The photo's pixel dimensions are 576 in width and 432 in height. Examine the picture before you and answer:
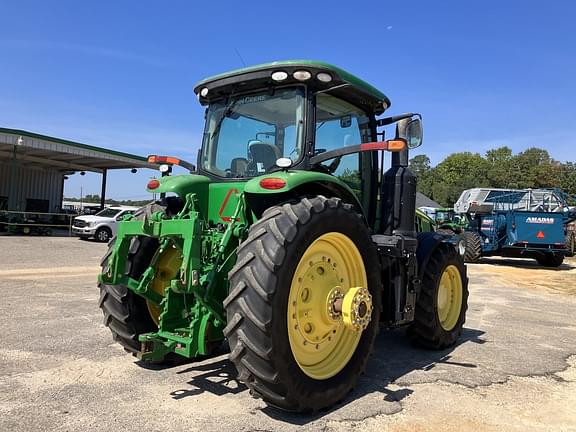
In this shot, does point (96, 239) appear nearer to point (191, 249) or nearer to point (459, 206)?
point (459, 206)

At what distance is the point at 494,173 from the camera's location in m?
71.4

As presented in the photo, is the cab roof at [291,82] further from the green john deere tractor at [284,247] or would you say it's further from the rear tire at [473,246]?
the rear tire at [473,246]

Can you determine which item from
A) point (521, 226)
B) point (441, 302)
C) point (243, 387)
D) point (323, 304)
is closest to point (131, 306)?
point (243, 387)

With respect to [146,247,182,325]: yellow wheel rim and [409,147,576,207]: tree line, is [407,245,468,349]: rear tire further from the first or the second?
[409,147,576,207]: tree line

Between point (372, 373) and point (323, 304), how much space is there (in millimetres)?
1144

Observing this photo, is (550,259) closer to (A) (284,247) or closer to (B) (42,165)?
(A) (284,247)

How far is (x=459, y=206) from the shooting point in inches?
898

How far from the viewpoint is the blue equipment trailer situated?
17.3m

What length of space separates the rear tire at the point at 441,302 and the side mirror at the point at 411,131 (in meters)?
1.32

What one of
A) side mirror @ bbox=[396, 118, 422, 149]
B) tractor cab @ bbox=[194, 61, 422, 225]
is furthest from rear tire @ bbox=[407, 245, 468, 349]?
side mirror @ bbox=[396, 118, 422, 149]

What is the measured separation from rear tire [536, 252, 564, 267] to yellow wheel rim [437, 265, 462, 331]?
48.5 ft

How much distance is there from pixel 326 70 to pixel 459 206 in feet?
66.5

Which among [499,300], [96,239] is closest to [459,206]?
[499,300]

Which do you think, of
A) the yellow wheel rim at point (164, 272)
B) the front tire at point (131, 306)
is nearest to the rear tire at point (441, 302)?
the yellow wheel rim at point (164, 272)
